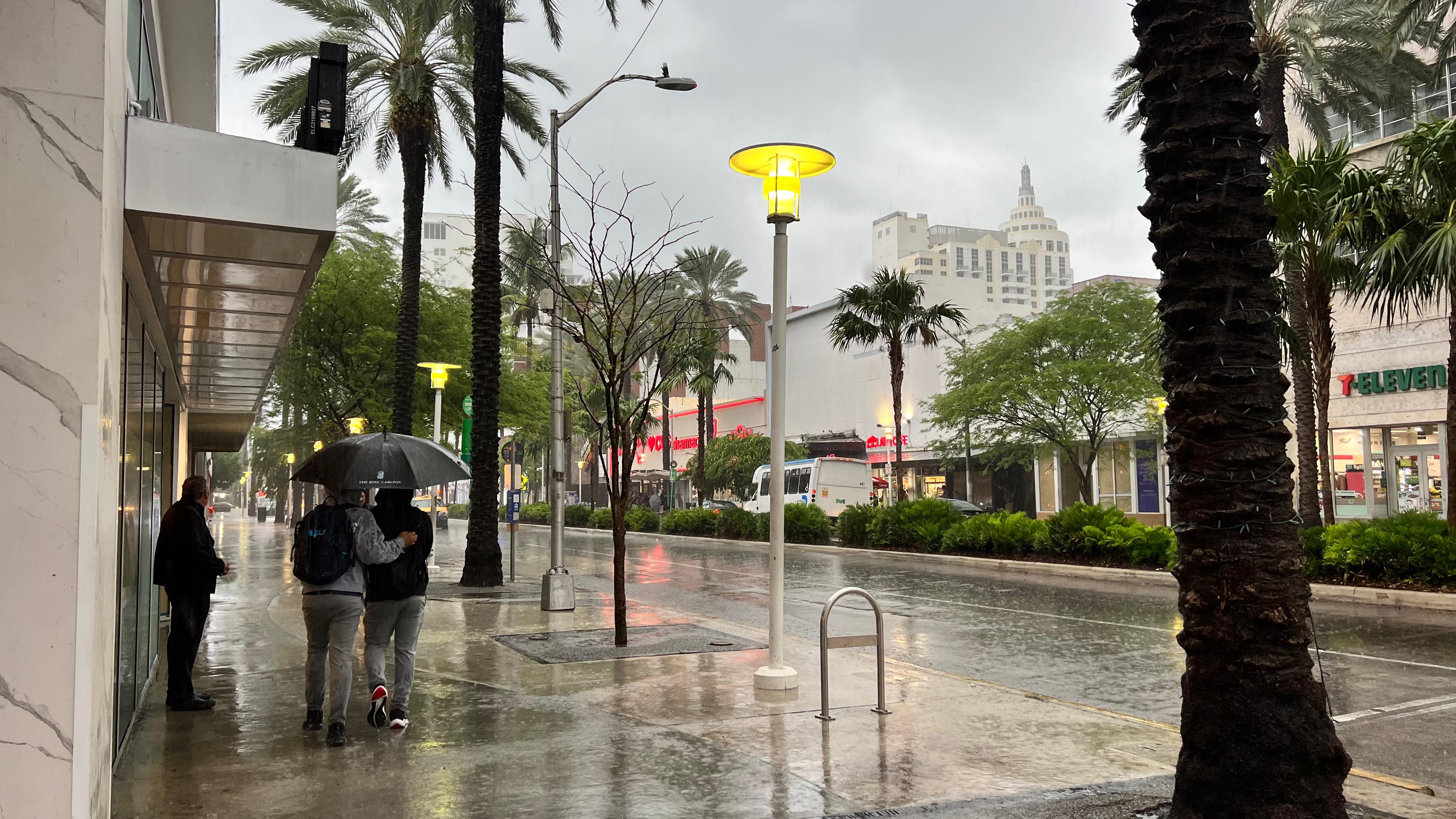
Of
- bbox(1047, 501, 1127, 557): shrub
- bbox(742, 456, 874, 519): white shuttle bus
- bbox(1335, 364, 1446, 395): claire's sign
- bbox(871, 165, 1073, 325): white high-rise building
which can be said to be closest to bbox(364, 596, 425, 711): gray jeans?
bbox(1047, 501, 1127, 557): shrub

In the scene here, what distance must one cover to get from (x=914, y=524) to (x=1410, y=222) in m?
14.9

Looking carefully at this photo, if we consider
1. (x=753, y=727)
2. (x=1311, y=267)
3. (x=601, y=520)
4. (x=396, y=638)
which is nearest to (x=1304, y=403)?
(x=1311, y=267)

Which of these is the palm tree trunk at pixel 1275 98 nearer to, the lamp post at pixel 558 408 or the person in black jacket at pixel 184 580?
the lamp post at pixel 558 408

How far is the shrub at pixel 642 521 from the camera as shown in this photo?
47125 mm

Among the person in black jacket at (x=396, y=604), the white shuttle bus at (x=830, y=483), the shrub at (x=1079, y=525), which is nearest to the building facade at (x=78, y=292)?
the person in black jacket at (x=396, y=604)

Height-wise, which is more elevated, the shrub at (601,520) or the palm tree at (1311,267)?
the palm tree at (1311,267)

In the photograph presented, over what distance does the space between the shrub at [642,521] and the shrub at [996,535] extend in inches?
842

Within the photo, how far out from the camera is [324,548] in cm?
723

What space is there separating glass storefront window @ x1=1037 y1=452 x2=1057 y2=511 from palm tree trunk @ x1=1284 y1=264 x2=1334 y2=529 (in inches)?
1167

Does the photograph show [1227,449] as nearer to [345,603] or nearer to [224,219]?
[224,219]

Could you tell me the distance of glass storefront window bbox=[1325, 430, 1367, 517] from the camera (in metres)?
31.0

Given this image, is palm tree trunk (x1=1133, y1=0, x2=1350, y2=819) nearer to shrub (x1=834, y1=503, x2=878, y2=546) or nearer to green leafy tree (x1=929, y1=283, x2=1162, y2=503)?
shrub (x1=834, y1=503, x2=878, y2=546)

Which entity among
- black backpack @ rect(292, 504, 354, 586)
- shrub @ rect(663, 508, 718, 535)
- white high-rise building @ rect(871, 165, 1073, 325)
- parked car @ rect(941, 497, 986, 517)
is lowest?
shrub @ rect(663, 508, 718, 535)

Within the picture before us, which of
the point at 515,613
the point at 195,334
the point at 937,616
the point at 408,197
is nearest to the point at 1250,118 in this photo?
the point at 195,334
